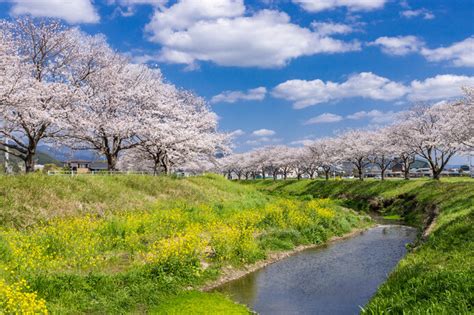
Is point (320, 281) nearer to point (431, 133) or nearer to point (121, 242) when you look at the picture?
point (121, 242)

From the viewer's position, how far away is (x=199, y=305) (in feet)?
40.9

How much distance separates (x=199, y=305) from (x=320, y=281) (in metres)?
6.36

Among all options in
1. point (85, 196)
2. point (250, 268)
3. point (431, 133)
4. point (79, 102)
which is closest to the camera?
point (250, 268)

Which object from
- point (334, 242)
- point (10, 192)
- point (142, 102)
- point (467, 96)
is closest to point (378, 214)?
point (467, 96)

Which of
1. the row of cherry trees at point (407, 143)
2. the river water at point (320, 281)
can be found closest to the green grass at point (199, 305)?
the river water at point (320, 281)

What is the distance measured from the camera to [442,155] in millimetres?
51625

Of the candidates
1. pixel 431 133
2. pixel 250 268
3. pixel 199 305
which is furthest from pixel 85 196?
pixel 431 133

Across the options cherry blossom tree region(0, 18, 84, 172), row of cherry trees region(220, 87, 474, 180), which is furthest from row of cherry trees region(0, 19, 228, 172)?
row of cherry trees region(220, 87, 474, 180)

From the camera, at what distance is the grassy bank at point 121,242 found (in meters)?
11.9

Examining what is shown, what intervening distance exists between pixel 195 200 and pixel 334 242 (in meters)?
13.0

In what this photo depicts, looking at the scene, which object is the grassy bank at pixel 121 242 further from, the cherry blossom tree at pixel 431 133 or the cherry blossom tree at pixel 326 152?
the cherry blossom tree at pixel 326 152

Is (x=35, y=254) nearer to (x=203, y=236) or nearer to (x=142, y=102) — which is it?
(x=203, y=236)

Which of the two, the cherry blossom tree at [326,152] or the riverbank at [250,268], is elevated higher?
the cherry blossom tree at [326,152]

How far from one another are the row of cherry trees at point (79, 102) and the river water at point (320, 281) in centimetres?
1791
